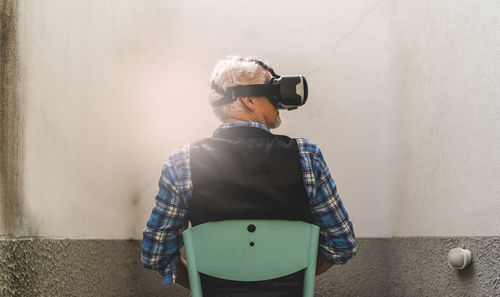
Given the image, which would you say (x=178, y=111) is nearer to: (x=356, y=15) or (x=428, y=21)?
(x=356, y=15)

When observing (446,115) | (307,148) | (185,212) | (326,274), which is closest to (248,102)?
(307,148)

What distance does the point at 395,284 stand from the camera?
2.57 m

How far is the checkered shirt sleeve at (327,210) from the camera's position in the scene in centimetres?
150

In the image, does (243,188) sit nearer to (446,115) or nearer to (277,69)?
(446,115)

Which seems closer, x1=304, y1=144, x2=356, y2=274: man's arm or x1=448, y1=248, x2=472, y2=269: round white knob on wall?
x1=304, y1=144, x2=356, y2=274: man's arm

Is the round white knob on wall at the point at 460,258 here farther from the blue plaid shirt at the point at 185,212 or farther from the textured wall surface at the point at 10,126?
the textured wall surface at the point at 10,126

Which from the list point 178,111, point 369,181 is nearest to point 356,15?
point 369,181

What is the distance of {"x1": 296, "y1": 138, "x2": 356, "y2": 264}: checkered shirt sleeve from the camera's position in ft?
4.92

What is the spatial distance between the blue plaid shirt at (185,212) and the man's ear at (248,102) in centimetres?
8

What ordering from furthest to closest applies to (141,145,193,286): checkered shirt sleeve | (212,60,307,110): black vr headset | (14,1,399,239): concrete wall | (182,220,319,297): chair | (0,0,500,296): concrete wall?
1. (14,1,399,239): concrete wall
2. (0,0,500,296): concrete wall
3. (212,60,307,110): black vr headset
4. (141,145,193,286): checkered shirt sleeve
5. (182,220,319,297): chair

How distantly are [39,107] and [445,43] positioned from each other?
1.65 meters

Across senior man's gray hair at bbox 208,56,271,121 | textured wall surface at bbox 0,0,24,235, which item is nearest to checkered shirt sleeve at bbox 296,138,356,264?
senior man's gray hair at bbox 208,56,271,121

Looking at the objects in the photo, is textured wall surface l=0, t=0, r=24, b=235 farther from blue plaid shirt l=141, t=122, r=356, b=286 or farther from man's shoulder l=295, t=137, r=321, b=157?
man's shoulder l=295, t=137, r=321, b=157

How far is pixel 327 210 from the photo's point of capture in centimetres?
154
